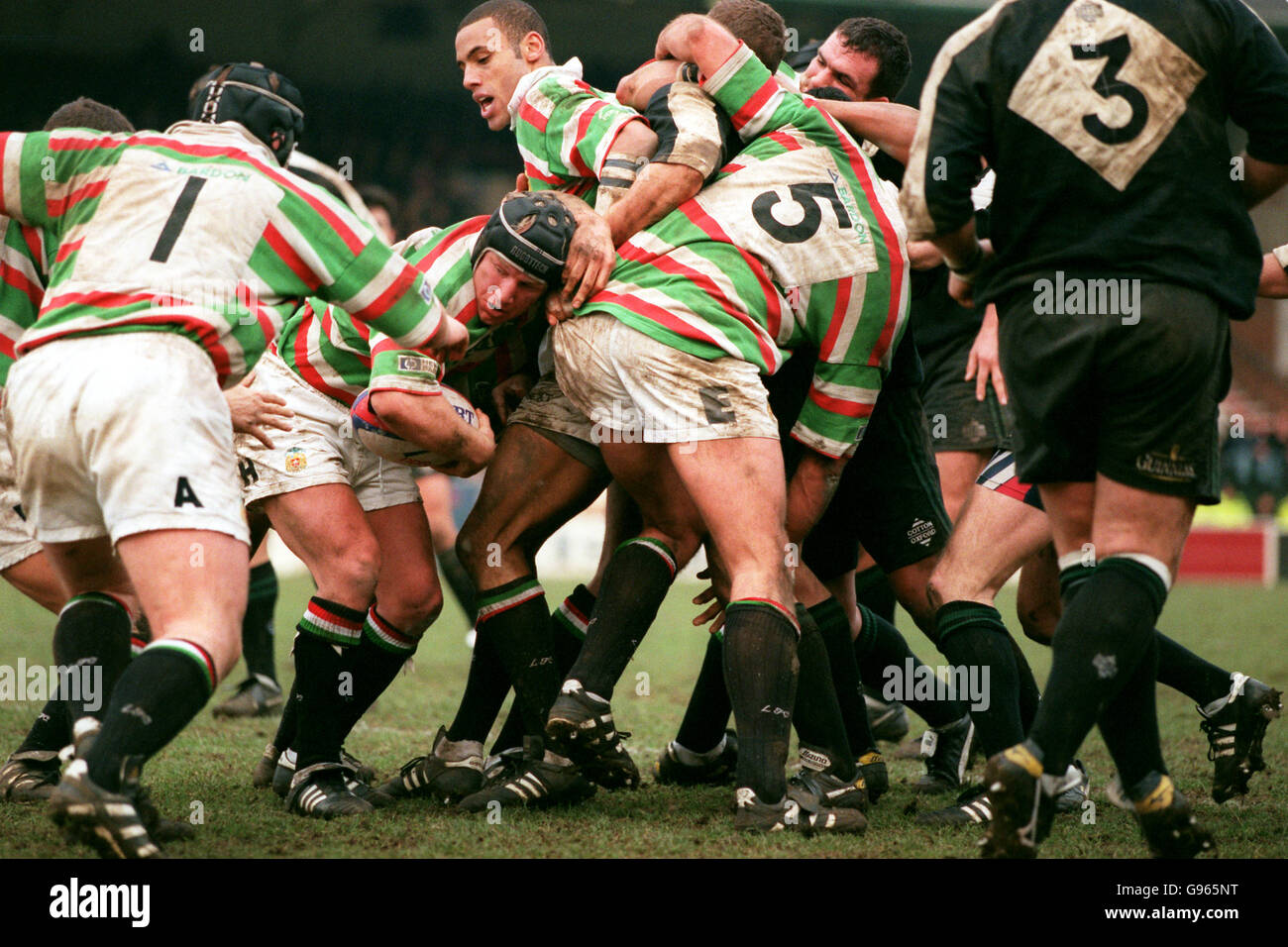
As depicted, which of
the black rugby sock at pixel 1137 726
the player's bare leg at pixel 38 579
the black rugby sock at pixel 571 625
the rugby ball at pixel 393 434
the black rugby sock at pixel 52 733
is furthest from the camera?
the black rugby sock at pixel 571 625

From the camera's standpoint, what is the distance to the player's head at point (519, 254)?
371 cm

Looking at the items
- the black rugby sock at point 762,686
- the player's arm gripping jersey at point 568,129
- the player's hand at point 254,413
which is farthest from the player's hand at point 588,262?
the black rugby sock at point 762,686

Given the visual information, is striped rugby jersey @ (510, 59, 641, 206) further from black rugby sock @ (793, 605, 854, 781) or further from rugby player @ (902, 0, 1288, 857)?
black rugby sock @ (793, 605, 854, 781)

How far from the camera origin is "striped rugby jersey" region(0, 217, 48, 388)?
356 centimetres

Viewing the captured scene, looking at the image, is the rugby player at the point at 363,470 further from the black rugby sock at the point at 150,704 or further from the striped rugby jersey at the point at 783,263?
the black rugby sock at the point at 150,704

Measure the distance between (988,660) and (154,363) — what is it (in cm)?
227

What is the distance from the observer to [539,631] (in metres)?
3.96

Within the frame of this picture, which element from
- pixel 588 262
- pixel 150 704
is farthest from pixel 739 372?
pixel 150 704

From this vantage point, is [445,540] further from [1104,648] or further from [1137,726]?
[1104,648]

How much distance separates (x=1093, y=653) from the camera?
9.47 feet

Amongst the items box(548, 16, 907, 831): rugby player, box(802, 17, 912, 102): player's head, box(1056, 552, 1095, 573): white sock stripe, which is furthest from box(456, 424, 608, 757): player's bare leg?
box(802, 17, 912, 102): player's head

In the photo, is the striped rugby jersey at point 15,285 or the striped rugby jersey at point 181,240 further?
the striped rugby jersey at point 15,285

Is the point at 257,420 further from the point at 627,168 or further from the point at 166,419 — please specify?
the point at 627,168

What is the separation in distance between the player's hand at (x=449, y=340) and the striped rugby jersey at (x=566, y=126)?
73cm
